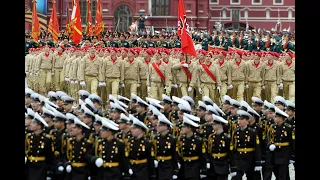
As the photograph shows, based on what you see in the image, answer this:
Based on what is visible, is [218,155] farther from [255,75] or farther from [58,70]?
[58,70]

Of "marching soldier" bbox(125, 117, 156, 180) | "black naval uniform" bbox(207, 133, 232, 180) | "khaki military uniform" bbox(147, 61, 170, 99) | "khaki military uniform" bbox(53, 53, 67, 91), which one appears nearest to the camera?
"marching soldier" bbox(125, 117, 156, 180)

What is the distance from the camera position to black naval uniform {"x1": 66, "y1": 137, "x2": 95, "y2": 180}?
1103 centimetres

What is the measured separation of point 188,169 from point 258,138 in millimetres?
1495

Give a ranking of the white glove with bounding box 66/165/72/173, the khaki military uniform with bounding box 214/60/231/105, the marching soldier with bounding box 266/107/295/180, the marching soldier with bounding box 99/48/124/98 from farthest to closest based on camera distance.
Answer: the marching soldier with bounding box 99/48/124/98 < the khaki military uniform with bounding box 214/60/231/105 < the marching soldier with bounding box 266/107/295/180 < the white glove with bounding box 66/165/72/173

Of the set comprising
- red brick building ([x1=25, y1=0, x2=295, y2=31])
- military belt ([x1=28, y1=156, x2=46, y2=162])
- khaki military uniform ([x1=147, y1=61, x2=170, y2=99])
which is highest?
red brick building ([x1=25, y1=0, x2=295, y2=31])

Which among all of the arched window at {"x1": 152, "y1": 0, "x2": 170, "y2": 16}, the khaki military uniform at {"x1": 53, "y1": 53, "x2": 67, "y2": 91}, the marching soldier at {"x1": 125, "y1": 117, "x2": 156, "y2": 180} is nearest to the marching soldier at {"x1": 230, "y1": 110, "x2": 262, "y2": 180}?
the marching soldier at {"x1": 125, "y1": 117, "x2": 156, "y2": 180}

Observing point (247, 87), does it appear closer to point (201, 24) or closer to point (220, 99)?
point (220, 99)

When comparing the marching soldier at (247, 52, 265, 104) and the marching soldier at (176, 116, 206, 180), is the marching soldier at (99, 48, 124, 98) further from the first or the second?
the marching soldier at (176, 116, 206, 180)

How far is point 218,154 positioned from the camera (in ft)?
39.3

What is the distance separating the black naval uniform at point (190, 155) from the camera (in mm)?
11711

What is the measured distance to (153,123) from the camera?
39.8 feet

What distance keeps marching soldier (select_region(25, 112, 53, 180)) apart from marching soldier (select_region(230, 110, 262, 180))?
2.88 meters

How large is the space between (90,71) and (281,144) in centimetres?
926
